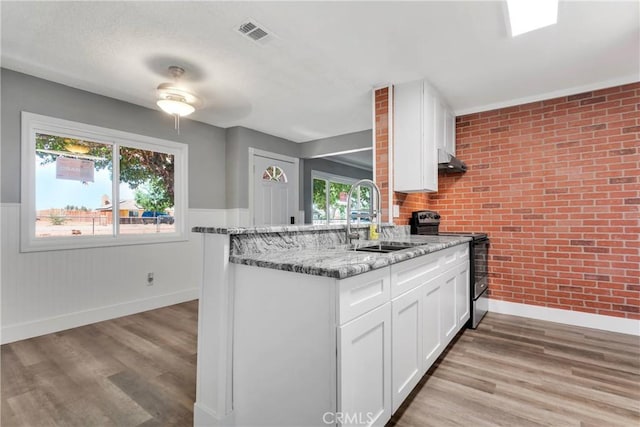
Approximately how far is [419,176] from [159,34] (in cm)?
241

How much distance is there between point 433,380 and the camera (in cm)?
202

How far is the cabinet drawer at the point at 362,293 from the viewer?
1.18 metres

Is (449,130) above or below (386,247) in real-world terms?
above

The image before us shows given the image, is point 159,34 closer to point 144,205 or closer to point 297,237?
point 297,237

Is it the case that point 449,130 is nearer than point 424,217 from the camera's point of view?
No

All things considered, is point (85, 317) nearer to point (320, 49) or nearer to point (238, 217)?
point (238, 217)

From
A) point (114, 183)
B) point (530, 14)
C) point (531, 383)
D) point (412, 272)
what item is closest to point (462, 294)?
point (531, 383)

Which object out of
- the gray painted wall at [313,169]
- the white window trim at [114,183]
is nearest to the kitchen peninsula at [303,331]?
the white window trim at [114,183]

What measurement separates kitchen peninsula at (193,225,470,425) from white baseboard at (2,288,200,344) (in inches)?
67.1

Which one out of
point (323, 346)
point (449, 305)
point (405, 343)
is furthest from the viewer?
point (449, 305)

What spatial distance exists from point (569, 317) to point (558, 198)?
1188 millimetres

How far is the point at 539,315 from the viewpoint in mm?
3250

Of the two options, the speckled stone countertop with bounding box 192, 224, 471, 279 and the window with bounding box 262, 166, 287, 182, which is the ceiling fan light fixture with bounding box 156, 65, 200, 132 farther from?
the window with bounding box 262, 166, 287, 182

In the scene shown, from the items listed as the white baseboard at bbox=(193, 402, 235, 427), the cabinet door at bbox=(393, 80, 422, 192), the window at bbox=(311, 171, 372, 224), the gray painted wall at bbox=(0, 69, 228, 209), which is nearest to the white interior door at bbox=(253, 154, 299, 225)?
the gray painted wall at bbox=(0, 69, 228, 209)
